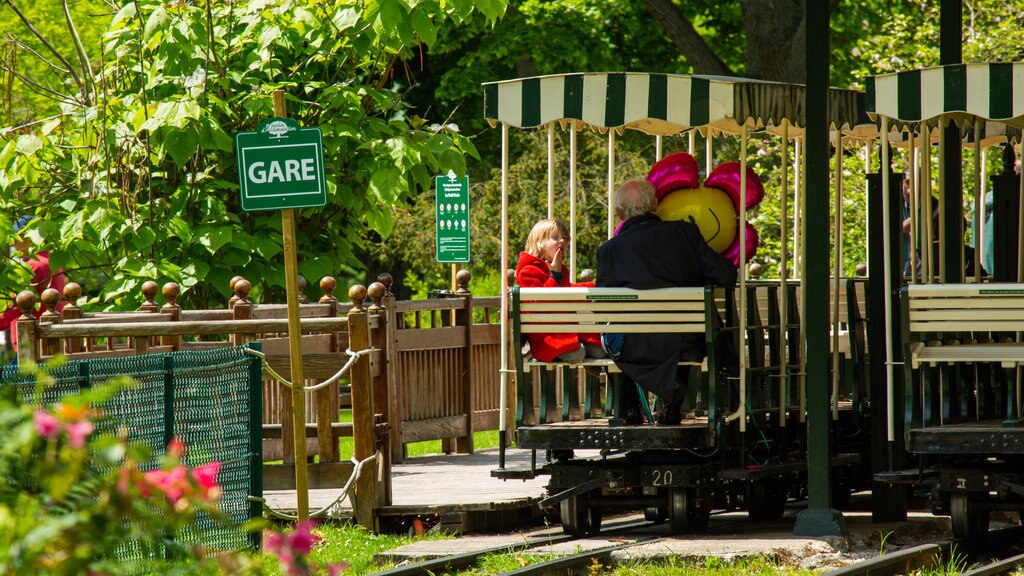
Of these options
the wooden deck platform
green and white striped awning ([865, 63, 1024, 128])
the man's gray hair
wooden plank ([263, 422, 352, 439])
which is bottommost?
the wooden deck platform

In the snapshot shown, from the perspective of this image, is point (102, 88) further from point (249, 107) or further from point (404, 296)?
point (404, 296)

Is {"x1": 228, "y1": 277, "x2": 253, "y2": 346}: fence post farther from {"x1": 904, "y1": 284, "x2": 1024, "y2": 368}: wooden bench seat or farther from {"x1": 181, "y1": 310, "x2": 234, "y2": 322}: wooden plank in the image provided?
{"x1": 904, "y1": 284, "x2": 1024, "y2": 368}: wooden bench seat

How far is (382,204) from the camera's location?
1608 cm

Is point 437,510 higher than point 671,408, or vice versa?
point 671,408

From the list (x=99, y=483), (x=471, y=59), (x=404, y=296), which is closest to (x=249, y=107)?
(x=99, y=483)

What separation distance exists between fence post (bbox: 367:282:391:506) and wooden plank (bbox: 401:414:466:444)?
2.20 m

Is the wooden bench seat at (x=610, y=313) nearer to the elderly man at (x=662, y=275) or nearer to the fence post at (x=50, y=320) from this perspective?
the elderly man at (x=662, y=275)

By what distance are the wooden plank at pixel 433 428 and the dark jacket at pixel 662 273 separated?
4.95 meters

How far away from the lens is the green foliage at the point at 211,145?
14930mm

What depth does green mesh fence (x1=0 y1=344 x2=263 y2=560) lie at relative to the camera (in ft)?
28.9

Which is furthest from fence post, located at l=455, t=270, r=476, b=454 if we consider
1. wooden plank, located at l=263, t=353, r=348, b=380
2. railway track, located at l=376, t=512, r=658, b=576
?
railway track, located at l=376, t=512, r=658, b=576

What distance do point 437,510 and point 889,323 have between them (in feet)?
11.1

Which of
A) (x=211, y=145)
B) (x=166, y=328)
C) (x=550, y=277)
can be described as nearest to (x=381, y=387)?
(x=550, y=277)

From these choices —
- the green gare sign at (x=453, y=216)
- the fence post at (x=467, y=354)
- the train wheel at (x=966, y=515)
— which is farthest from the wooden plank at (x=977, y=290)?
the green gare sign at (x=453, y=216)
